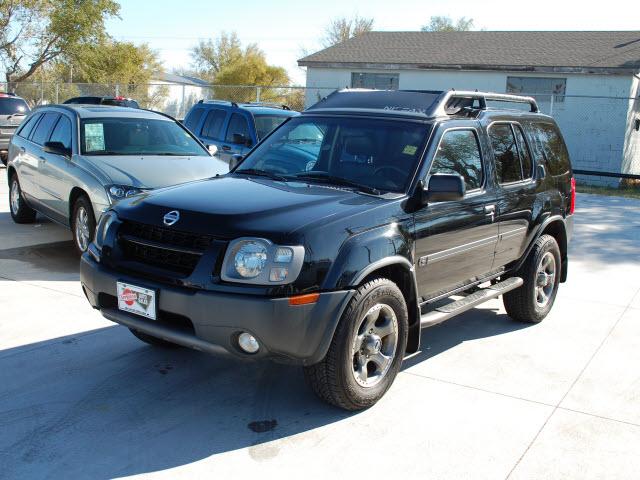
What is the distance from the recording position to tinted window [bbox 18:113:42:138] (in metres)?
9.81

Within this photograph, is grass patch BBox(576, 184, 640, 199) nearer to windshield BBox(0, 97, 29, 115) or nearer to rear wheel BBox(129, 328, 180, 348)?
windshield BBox(0, 97, 29, 115)

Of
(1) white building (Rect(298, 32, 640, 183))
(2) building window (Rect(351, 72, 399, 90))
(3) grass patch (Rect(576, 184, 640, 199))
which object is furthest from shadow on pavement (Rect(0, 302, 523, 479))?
(2) building window (Rect(351, 72, 399, 90))

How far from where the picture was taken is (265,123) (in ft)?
39.1

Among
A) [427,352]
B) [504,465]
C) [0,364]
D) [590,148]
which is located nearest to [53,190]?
[0,364]

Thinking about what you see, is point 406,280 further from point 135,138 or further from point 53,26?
point 53,26

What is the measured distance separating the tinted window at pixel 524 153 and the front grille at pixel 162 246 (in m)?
3.18

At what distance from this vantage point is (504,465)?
3734 mm

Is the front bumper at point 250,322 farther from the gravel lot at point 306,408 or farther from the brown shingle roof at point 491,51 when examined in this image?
the brown shingle roof at point 491,51

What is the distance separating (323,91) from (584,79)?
9.19m

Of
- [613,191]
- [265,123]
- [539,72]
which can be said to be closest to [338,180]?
[265,123]

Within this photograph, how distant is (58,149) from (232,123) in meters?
4.15

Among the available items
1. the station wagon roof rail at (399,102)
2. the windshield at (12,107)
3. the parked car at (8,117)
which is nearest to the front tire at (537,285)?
the station wagon roof rail at (399,102)

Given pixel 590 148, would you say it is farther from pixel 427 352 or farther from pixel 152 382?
pixel 152 382

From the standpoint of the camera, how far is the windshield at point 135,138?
27.7ft
